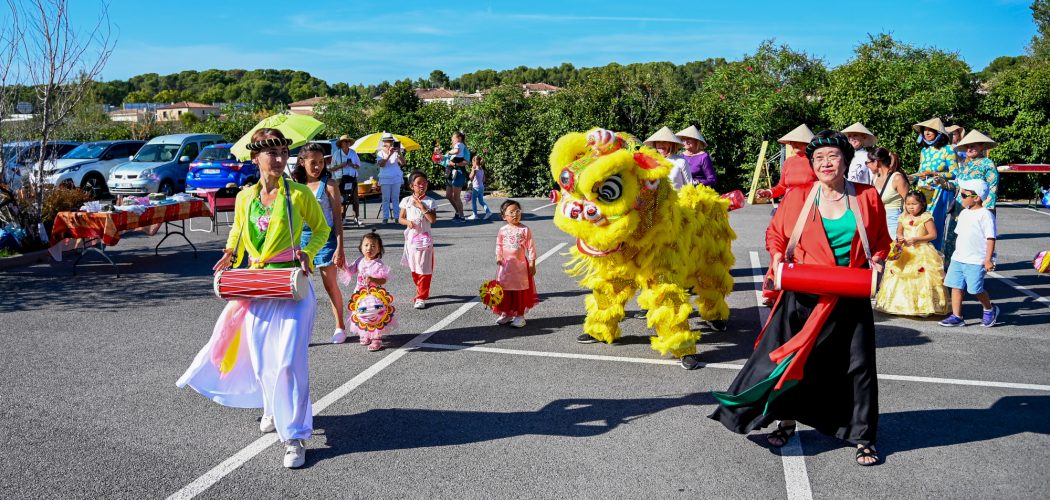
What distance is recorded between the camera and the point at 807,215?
4.49 meters

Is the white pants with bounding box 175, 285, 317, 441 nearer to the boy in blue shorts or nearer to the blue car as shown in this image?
the boy in blue shorts

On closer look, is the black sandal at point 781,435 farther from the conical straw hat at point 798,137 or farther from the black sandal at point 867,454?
the conical straw hat at point 798,137

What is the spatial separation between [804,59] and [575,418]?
62.4 feet

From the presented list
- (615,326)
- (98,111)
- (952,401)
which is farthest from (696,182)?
(98,111)

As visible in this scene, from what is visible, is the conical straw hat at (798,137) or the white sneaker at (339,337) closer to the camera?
the white sneaker at (339,337)

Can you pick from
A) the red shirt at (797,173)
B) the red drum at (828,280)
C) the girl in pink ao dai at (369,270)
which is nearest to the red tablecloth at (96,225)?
the girl in pink ao dai at (369,270)

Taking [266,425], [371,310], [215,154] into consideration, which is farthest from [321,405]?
[215,154]

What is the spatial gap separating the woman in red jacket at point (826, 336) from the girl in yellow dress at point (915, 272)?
3.89 metres

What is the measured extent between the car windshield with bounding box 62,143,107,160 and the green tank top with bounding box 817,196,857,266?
22571 mm

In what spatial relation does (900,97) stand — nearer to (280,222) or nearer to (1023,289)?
(1023,289)

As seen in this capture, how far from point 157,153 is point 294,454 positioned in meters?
19.7

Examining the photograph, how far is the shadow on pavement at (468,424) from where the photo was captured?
474 centimetres

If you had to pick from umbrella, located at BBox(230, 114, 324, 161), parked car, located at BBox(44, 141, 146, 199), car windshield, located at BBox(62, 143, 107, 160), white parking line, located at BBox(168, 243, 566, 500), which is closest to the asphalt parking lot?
white parking line, located at BBox(168, 243, 566, 500)

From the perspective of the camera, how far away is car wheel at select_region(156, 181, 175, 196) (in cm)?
2041
